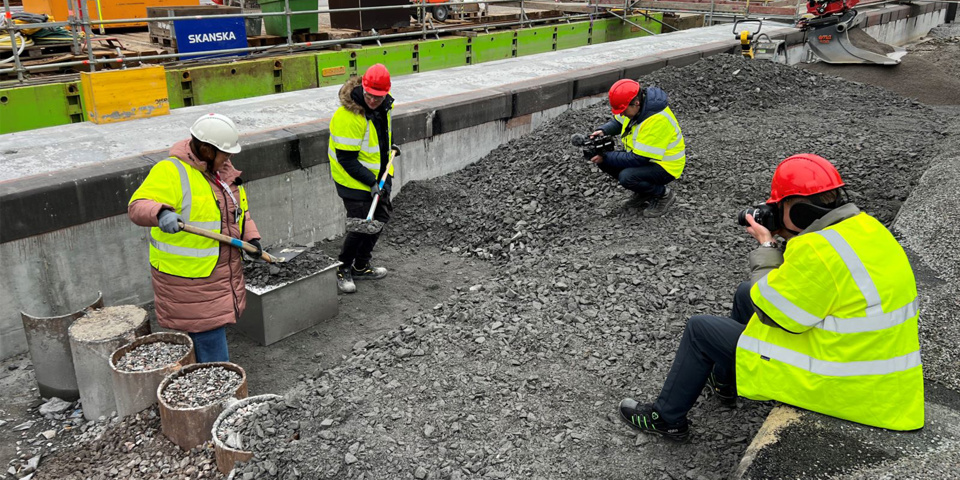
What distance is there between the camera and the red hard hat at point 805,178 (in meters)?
3.03

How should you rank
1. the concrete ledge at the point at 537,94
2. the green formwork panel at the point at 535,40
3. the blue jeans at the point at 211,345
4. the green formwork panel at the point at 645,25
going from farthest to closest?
the green formwork panel at the point at 645,25
the green formwork panel at the point at 535,40
the concrete ledge at the point at 537,94
the blue jeans at the point at 211,345

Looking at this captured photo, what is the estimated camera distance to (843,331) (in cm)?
282

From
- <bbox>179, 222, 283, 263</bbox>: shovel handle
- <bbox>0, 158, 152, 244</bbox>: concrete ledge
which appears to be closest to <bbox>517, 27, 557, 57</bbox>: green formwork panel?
<bbox>0, 158, 152, 244</bbox>: concrete ledge

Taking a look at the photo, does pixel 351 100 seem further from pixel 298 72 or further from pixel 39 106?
pixel 298 72

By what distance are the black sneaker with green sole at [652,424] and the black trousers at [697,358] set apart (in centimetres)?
5

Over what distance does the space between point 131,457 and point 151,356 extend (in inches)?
24.9

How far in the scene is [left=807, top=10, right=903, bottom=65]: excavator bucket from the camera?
603 inches

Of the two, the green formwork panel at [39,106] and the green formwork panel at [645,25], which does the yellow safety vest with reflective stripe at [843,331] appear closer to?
the green formwork panel at [39,106]

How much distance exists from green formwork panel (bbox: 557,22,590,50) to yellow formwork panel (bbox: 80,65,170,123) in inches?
369

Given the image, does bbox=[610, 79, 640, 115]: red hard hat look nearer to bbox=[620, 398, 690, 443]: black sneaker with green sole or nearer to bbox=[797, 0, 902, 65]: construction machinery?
bbox=[620, 398, 690, 443]: black sneaker with green sole

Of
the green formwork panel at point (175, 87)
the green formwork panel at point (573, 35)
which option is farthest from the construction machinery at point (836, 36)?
the green formwork panel at point (175, 87)

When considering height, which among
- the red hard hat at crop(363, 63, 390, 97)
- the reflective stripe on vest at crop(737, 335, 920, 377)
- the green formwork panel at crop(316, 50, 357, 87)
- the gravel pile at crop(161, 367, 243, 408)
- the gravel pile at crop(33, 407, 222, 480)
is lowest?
the gravel pile at crop(33, 407, 222, 480)

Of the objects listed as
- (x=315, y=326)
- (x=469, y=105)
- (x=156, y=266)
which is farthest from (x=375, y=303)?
(x=469, y=105)

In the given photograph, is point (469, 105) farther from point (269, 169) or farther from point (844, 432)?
point (844, 432)
